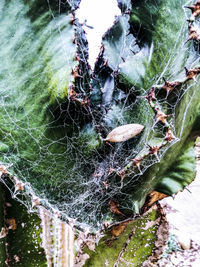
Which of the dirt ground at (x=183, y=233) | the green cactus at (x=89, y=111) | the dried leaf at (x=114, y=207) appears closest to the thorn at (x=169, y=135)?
the green cactus at (x=89, y=111)

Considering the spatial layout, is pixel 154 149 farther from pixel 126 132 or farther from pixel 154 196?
pixel 154 196

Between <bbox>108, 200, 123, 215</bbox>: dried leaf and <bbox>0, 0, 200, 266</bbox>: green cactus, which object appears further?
<bbox>108, 200, 123, 215</bbox>: dried leaf

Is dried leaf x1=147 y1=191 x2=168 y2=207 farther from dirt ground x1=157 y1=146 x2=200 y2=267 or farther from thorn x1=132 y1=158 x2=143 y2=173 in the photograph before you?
dirt ground x1=157 y1=146 x2=200 y2=267

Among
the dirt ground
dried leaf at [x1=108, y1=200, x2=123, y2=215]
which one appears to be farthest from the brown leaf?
the dirt ground

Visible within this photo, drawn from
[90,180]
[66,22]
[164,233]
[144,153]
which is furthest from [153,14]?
[164,233]

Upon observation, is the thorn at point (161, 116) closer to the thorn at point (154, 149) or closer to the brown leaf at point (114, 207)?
the thorn at point (154, 149)

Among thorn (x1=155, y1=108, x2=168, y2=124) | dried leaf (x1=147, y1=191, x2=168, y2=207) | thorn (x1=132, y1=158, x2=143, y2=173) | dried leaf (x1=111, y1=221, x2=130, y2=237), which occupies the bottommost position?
dried leaf (x1=111, y1=221, x2=130, y2=237)

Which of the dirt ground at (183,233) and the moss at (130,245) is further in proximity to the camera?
the dirt ground at (183,233)

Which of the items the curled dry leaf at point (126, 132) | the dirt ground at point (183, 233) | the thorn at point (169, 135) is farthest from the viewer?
the dirt ground at point (183, 233)
